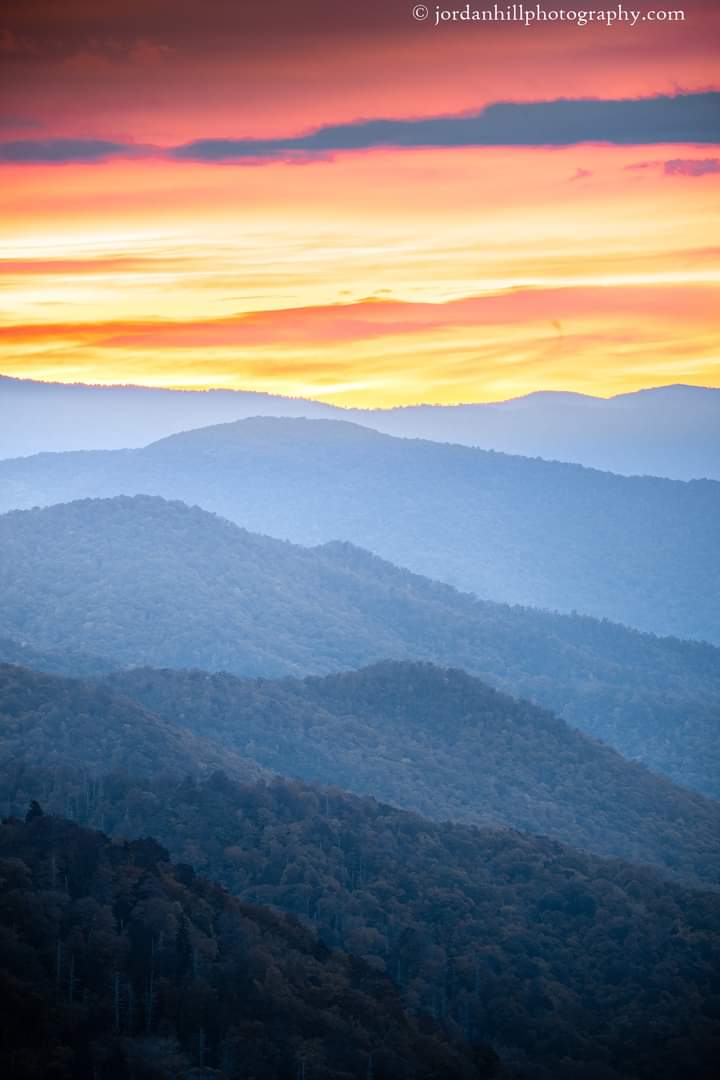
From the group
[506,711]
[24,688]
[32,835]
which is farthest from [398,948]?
[506,711]

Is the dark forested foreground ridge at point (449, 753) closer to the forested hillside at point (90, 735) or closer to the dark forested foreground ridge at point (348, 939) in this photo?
the forested hillside at point (90, 735)

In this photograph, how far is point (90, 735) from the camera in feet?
307

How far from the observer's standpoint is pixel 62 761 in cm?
8862

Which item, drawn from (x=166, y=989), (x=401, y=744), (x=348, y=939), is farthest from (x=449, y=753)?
(x=166, y=989)

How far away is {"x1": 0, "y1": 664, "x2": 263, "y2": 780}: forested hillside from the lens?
295ft

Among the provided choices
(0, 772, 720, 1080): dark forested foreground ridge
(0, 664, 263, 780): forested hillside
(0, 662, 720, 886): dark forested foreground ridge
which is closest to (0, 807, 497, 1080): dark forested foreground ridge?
(0, 772, 720, 1080): dark forested foreground ridge

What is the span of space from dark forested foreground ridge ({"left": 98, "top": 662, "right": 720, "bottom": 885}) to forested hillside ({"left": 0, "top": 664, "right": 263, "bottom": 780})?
48.8 ft

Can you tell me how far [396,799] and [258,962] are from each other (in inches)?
2205

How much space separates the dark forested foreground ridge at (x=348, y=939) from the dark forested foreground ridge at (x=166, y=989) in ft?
0.32

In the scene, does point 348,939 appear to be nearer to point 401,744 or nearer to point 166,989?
point 166,989

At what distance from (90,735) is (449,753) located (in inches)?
1511

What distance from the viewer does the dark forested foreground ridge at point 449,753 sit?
11181cm

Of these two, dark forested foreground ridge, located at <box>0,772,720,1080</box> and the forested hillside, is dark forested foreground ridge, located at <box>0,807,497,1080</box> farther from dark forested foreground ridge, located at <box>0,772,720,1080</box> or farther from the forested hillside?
the forested hillside

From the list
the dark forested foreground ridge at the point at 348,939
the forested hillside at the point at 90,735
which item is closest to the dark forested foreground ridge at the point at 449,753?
the forested hillside at the point at 90,735
